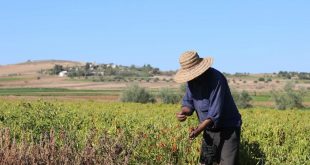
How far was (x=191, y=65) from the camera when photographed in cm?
685

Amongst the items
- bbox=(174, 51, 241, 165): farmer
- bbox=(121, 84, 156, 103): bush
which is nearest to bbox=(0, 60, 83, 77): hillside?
bbox=(121, 84, 156, 103): bush

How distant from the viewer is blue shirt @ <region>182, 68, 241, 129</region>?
6.59 metres

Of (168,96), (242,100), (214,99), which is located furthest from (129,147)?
(168,96)

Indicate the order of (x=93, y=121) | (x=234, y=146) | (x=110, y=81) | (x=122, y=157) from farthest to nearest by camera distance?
(x=110, y=81), (x=93, y=121), (x=234, y=146), (x=122, y=157)

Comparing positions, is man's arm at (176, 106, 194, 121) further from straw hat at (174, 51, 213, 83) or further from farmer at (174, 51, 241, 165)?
straw hat at (174, 51, 213, 83)

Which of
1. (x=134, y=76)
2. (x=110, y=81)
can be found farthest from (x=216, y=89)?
(x=134, y=76)

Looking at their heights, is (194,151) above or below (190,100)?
below

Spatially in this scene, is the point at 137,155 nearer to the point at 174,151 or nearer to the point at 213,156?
the point at 174,151

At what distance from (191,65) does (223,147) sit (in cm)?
116

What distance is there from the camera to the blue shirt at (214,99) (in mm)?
6586

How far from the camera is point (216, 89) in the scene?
6.60 meters

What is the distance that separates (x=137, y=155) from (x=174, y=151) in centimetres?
58

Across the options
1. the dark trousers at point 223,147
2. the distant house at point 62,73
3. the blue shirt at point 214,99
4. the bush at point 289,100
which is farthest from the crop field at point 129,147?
the distant house at point 62,73

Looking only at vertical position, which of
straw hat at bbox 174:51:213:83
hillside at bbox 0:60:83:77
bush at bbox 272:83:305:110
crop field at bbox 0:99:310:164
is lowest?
bush at bbox 272:83:305:110
